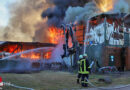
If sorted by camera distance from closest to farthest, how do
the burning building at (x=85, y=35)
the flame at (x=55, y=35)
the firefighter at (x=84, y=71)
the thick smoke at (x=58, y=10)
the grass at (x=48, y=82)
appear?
1. the grass at (x=48, y=82)
2. the firefighter at (x=84, y=71)
3. the burning building at (x=85, y=35)
4. the flame at (x=55, y=35)
5. the thick smoke at (x=58, y=10)

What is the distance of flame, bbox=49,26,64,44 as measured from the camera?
2625 centimetres

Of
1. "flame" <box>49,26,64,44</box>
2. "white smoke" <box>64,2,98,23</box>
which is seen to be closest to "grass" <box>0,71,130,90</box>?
"white smoke" <box>64,2,98,23</box>

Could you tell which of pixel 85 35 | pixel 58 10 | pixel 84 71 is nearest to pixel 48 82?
pixel 84 71

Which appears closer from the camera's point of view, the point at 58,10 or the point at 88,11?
the point at 88,11

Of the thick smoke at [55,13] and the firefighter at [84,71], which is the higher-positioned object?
the thick smoke at [55,13]

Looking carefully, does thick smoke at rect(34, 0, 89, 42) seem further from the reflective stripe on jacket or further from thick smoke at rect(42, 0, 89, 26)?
the reflective stripe on jacket

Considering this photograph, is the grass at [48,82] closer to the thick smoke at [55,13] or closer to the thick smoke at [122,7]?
the thick smoke at [122,7]

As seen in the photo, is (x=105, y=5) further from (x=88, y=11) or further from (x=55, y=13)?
(x=55, y=13)

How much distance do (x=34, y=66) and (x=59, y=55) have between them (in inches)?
200

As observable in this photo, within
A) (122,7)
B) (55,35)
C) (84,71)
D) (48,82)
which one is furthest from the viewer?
(55,35)

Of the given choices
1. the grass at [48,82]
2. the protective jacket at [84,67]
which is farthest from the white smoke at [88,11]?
the protective jacket at [84,67]

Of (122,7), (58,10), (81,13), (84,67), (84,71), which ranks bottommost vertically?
A: (84,71)

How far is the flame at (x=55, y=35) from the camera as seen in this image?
2625 centimetres

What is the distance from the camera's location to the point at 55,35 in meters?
28.2
